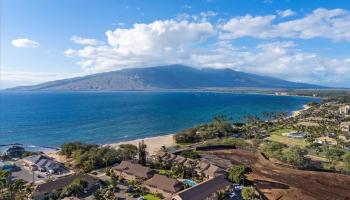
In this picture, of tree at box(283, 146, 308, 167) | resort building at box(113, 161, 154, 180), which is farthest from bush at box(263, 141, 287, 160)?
resort building at box(113, 161, 154, 180)

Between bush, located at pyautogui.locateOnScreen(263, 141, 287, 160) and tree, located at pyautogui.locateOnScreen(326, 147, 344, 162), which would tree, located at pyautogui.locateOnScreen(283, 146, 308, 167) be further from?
tree, located at pyautogui.locateOnScreen(326, 147, 344, 162)

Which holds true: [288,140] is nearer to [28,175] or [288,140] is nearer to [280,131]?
[280,131]

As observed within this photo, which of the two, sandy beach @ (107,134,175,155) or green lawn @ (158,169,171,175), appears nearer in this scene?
green lawn @ (158,169,171,175)

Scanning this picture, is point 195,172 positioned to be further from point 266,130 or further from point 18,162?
point 266,130

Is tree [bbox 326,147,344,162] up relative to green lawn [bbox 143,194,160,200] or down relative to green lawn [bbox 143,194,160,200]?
up

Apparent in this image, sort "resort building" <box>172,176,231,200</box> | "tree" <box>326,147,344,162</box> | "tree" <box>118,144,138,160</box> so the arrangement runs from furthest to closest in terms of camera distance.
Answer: "tree" <box>118,144,138,160</box>
"tree" <box>326,147,344,162</box>
"resort building" <box>172,176,231,200</box>

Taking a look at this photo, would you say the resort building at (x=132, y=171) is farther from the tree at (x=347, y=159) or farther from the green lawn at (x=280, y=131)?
the green lawn at (x=280, y=131)

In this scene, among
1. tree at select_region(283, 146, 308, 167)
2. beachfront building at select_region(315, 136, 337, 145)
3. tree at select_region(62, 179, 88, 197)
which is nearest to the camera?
tree at select_region(62, 179, 88, 197)

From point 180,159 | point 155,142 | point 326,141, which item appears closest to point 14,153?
point 155,142

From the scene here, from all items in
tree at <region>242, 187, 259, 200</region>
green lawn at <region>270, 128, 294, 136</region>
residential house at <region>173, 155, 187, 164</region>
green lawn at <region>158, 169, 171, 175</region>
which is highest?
residential house at <region>173, 155, 187, 164</region>
